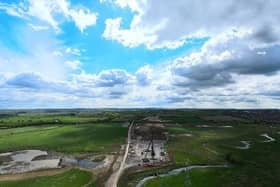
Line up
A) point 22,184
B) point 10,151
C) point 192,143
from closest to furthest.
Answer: point 22,184 < point 10,151 < point 192,143

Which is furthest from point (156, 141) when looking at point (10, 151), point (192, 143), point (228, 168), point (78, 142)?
point (10, 151)

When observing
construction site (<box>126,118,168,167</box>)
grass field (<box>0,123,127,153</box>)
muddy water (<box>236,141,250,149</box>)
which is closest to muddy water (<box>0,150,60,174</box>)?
grass field (<box>0,123,127,153</box>)

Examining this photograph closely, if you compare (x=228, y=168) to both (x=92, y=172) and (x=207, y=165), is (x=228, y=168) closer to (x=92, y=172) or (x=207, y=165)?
(x=207, y=165)

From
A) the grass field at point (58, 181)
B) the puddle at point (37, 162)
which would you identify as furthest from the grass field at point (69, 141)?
the grass field at point (58, 181)

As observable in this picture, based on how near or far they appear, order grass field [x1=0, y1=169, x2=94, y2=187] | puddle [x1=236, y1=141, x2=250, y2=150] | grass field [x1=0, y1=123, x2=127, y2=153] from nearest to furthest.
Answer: grass field [x1=0, y1=169, x2=94, y2=187] → grass field [x1=0, y1=123, x2=127, y2=153] → puddle [x1=236, y1=141, x2=250, y2=150]

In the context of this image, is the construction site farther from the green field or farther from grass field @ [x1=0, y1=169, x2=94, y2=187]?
grass field @ [x1=0, y1=169, x2=94, y2=187]

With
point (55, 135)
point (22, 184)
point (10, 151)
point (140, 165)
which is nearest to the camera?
point (22, 184)

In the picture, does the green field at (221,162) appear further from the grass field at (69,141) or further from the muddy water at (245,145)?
the grass field at (69,141)

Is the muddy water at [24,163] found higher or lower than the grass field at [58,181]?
higher
